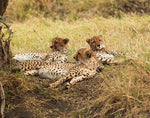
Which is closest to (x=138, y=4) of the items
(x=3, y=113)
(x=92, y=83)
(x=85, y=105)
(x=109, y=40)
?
(x=109, y=40)

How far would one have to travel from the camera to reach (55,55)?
5.12 m

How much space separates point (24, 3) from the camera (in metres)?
9.75

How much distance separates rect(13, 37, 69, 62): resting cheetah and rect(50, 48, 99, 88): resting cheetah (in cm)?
77

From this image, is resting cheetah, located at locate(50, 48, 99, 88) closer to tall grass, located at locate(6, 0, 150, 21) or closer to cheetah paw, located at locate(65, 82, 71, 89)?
cheetah paw, located at locate(65, 82, 71, 89)

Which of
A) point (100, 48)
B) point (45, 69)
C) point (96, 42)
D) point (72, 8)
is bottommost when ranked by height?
point (45, 69)

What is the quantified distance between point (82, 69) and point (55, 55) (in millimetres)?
1067

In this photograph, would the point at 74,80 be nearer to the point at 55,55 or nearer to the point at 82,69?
the point at 82,69

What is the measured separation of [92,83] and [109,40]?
2.44 m

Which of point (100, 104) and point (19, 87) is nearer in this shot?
point (100, 104)

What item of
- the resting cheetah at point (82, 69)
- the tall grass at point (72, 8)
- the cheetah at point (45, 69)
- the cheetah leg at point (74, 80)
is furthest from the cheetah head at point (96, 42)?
the tall grass at point (72, 8)

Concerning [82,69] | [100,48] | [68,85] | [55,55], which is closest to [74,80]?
[68,85]

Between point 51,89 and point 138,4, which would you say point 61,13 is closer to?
point 138,4

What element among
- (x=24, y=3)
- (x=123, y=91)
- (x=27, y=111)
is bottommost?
(x=27, y=111)

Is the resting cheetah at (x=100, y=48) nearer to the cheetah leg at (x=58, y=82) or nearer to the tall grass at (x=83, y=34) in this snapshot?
the tall grass at (x=83, y=34)
